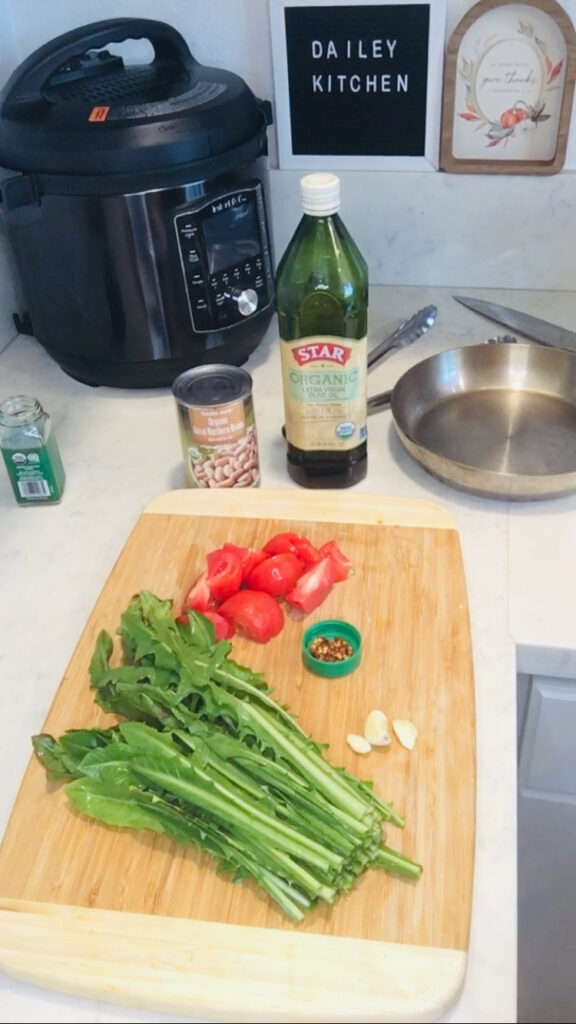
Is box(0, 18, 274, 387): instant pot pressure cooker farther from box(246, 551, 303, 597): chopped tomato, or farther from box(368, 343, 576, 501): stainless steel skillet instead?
box(246, 551, 303, 597): chopped tomato

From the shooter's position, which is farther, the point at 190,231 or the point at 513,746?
the point at 190,231

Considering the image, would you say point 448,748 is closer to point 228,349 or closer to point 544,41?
point 228,349

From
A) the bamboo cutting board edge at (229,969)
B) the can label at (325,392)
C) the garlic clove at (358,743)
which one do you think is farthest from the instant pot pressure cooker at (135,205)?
the bamboo cutting board edge at (229,969)

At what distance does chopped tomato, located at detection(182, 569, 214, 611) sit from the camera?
747 millimetres

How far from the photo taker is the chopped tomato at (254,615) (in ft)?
2.38

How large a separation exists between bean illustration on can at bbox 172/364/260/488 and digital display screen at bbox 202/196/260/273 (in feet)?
0.56

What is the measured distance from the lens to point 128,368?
100cm

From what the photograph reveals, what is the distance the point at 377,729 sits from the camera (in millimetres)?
639

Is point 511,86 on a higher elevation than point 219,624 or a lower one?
higher

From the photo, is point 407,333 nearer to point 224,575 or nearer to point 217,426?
point 217,426

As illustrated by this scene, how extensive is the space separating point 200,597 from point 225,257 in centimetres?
41

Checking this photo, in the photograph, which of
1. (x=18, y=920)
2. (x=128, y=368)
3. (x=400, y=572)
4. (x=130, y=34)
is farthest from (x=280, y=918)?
(x=130, y=34)

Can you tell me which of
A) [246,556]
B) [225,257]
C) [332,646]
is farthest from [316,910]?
[225,257]

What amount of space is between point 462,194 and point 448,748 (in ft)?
2.59
